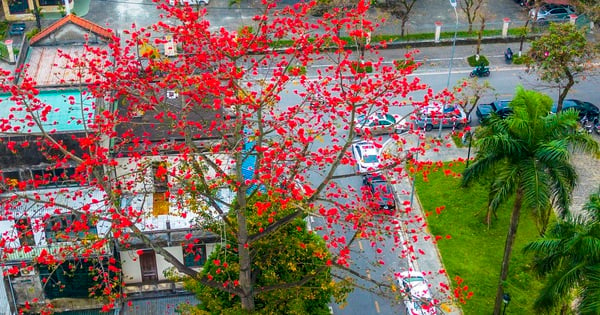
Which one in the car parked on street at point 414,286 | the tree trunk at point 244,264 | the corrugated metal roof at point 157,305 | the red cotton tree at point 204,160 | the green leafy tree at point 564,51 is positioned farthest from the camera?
the green leafy tree at point 564,51

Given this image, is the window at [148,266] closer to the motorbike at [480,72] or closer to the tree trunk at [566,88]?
the tree trunk at [566,88]

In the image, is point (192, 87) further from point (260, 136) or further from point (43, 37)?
point (43, 37)

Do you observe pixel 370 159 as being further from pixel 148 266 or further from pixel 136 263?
pixel 136 263

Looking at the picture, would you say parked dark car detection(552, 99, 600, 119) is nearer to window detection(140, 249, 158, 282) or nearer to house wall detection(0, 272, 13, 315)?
window detection(140, 249, 158, 282)

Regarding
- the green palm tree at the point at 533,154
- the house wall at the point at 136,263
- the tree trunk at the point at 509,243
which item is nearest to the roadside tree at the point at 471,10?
the tree trunk at the point at 509,243

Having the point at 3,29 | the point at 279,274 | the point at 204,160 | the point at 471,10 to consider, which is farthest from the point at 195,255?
the point at 471,10

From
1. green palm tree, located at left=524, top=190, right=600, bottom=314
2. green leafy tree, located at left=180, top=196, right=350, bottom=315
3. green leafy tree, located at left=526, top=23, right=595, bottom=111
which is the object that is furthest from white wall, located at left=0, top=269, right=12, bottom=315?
green leafy tree, located at left=526, top=23, right=595, bottom=111

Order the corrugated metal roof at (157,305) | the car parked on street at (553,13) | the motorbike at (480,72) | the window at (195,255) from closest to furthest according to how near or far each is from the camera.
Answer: the window at (195,255) < the corrugated metal roof at (157,305) < the motorbike at (480,72) < the car parked on street at (553,13)
